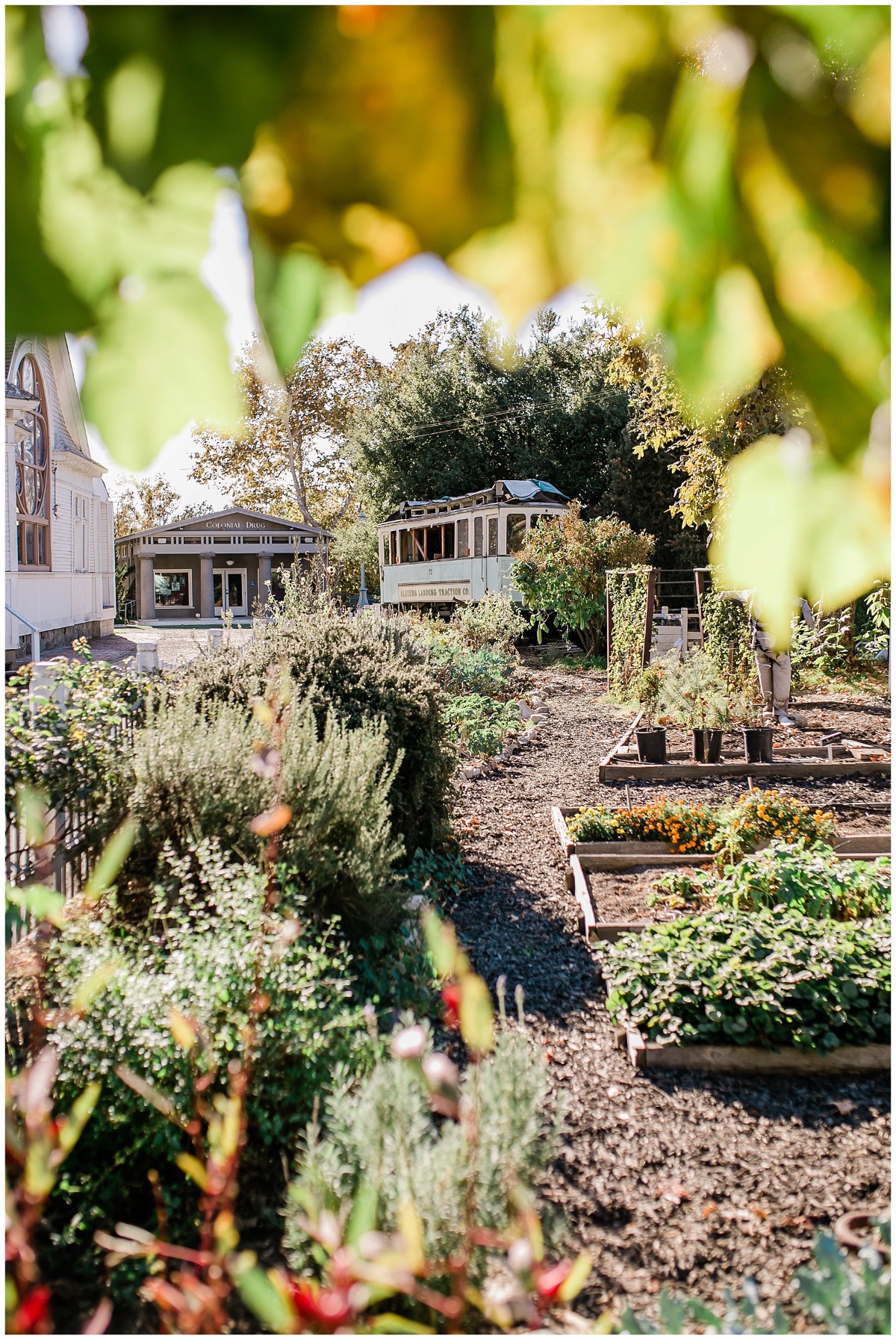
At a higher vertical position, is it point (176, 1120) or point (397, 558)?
point (397, 558)

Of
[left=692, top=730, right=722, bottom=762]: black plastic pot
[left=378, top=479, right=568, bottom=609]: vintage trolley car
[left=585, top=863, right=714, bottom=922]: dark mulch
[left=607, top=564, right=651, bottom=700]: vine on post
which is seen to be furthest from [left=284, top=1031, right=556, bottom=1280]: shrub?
[left=378, top=479, right=568, bottom=609]: vintage trolley car

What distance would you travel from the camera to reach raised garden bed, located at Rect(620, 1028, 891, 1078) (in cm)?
298

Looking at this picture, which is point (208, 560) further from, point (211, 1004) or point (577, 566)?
point (211, 1004)

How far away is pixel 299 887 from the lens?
3283 mm

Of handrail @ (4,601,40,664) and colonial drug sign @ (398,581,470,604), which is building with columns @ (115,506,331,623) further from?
handrail @ (4,601,40,664)

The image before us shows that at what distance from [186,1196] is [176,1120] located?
493mm

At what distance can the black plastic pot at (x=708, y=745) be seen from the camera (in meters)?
7.56

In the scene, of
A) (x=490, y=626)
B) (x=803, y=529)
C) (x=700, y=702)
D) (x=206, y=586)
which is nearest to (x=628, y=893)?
(x=700, y=702)

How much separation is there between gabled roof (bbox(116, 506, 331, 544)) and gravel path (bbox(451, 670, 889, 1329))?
2800 centimetres

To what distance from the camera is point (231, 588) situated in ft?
109

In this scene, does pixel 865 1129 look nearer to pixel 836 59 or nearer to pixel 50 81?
pixel 836 59

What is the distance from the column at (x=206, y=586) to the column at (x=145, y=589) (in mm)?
1862

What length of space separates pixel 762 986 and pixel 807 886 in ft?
2.80

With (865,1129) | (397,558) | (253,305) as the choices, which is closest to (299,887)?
(865,1129)
